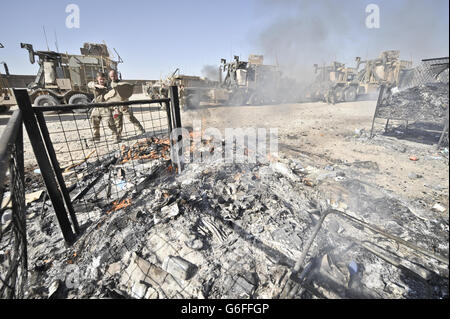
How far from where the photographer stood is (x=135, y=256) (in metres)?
1.88

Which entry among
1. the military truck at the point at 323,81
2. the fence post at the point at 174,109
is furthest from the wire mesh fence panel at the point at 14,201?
the military truck at the point at 323,81

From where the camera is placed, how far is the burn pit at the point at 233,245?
168 cm

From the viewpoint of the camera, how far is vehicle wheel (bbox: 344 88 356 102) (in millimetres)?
15680

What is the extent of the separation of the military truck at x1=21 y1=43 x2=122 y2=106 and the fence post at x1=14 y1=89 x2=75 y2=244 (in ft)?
30.0

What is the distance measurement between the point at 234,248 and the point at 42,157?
1.96 metres

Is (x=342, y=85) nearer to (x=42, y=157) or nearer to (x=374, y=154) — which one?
(x=374, y=154)

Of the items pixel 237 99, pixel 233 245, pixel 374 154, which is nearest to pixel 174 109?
pixel 233 245

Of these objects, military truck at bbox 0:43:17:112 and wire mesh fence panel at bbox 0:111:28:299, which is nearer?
wire mesh fence panel at bbox 0:111:28:299

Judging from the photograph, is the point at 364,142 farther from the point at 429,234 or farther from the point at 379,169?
the point at 429,234

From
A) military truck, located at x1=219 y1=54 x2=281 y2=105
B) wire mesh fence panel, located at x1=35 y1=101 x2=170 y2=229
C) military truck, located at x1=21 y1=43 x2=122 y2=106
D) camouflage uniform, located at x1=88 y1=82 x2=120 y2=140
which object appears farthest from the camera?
military truck, located at x1=219 y1=54 x2=281 y2=105

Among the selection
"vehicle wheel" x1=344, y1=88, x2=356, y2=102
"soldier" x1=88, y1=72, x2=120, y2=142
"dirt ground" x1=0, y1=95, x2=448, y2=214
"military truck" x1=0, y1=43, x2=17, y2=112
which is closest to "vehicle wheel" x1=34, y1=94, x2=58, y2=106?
"military truck" x1=0, y1=43, x2=17, y2=112

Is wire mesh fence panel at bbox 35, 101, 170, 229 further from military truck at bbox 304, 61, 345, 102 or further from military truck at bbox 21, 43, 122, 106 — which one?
military truck at bbox 304, 61, 345, 102
